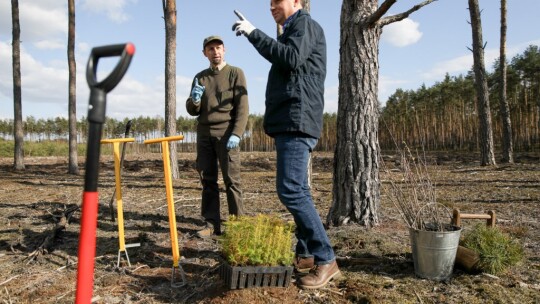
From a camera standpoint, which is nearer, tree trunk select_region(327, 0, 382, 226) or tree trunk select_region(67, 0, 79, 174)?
tree trunk select_region(327, 0, 382, 226)

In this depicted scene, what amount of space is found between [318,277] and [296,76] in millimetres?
1337

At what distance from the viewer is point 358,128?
14.2 feet

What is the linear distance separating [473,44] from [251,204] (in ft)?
32.9

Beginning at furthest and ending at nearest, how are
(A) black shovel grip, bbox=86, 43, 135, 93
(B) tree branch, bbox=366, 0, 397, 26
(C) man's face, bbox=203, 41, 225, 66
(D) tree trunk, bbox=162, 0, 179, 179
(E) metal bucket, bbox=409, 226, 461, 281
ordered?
(D) tree trunk, bbox=162, 0, 179, 179
(C) man's face, bbox=203, 41, 225, 66
(B) tree branch, bbox=366, 0, 397, 26
(E) metal bucket, bbox=409, 226, 461, 281
(A) black shovel grip, bbox=86, 43, 135, 93

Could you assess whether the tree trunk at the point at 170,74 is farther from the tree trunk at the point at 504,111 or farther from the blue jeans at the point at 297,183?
the tree trunk at the point at 504,111

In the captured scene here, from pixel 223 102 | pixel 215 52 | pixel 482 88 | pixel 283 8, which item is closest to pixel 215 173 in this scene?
pixel 223 102

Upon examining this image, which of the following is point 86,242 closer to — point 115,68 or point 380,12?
point 115,68

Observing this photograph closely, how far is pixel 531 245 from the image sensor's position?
384cm

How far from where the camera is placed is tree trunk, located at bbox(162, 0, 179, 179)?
34.4 ft

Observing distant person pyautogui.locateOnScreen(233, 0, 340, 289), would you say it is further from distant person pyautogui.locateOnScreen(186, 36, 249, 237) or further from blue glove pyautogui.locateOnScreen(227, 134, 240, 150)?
distant person pyautogui.locateOnScreen(186, 36, 249, 237)

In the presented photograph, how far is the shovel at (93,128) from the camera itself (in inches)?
49.2

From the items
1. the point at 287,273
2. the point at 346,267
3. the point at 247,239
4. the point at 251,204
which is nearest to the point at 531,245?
the point at 346,267

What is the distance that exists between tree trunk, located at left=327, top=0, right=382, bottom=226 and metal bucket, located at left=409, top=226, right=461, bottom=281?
133cm

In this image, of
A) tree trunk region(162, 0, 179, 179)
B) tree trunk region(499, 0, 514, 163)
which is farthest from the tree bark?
tree trunk region(499, 0, 514, 163)
